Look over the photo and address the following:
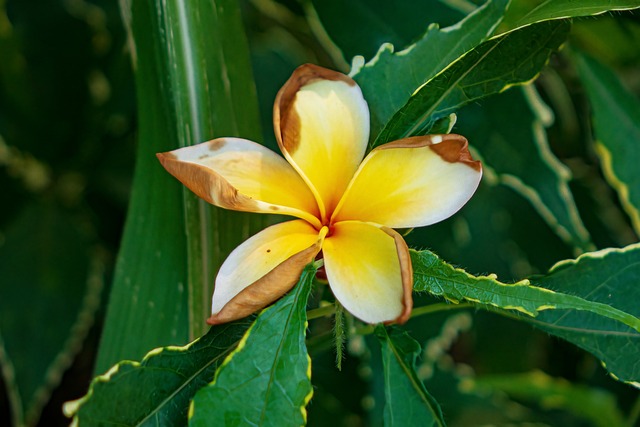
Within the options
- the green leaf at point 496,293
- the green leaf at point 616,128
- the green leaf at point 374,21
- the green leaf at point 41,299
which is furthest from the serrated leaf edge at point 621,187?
the green leaf at point 41,299

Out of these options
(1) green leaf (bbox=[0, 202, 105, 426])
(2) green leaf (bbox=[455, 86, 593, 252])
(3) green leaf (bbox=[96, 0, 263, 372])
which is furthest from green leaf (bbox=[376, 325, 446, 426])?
(1) green leaf (bbox=[0, 202, 105, 426])

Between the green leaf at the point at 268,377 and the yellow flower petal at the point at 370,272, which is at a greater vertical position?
the yellow flower petal at the point at 370,272

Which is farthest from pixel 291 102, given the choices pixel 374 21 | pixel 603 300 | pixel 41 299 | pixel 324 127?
pixel 41 299

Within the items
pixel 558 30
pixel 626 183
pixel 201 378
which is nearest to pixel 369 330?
pixel 201 378

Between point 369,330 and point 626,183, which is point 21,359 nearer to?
point 369,330

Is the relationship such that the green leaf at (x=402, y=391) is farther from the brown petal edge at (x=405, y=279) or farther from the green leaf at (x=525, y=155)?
the green leaf at (x=525, y=155)
